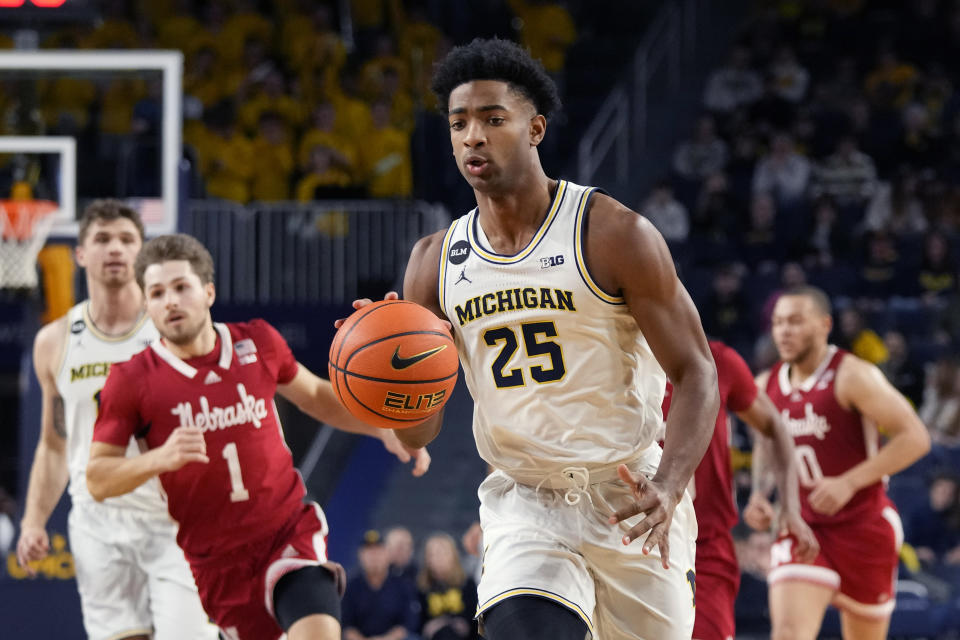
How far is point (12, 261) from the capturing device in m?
8.41

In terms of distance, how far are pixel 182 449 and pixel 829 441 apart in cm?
377

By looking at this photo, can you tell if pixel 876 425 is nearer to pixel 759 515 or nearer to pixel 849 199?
pixel 759 515

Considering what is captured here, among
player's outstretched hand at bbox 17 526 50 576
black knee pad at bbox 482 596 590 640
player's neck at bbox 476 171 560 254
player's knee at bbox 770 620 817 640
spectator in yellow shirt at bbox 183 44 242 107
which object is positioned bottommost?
player's knee at bbox 770 620 817 640

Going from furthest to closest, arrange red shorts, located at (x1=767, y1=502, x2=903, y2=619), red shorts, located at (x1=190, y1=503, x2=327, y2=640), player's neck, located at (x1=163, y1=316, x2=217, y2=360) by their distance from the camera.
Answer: red shorts, located at (x1=767, y1=502, x2=903, y2=619) < player's neck, located at (x1=163, y1=316, x2=217, y2=360) < red shorts, located at (x1=190, y1=503, x2=327, y2=640)

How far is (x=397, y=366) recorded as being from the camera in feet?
13.0

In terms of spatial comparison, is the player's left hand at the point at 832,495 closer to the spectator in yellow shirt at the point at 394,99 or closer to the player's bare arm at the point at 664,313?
the player's bare arm at the point at 664,313

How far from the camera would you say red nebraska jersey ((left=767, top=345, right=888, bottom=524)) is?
6.86 metres

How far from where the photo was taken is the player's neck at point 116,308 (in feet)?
20.0

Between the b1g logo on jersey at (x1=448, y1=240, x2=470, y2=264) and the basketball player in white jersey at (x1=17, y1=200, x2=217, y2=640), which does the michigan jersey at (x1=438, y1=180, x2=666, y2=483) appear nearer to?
the b1g logo on jersey at (x1=448, y1=240, x2=470, y2=264)

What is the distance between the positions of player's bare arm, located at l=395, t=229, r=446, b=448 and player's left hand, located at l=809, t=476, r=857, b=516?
116 inches

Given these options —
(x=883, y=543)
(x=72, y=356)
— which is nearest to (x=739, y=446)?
(x=883, y=543)

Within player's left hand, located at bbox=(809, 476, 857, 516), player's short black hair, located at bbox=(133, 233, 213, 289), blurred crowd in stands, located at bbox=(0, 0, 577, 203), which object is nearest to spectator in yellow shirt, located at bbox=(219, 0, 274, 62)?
blurred crowd in stands, located at bbox=(0, 0, 577, 203)

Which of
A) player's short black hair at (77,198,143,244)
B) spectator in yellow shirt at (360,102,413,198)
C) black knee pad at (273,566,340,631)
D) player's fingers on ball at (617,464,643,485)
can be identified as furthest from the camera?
spectator in yellow shirt at (360,102,413,198)

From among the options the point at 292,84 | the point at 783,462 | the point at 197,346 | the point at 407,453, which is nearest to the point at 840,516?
the point at 783,462
